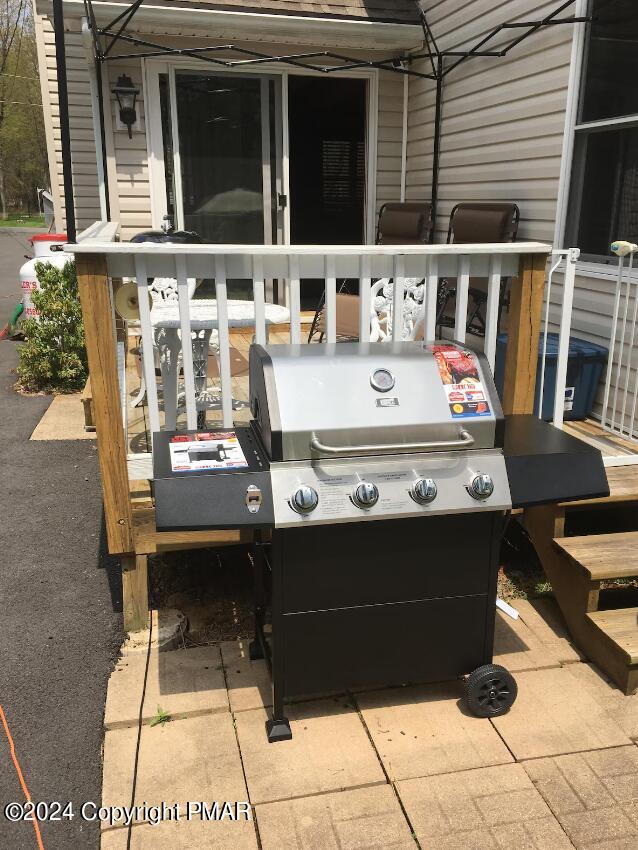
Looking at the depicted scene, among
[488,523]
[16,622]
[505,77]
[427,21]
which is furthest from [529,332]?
[427,21]

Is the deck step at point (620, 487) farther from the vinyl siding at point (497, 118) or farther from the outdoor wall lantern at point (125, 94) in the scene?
the outdoor wall lantern at point (125, 94)

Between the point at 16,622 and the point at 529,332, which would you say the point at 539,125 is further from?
the point at 16,622

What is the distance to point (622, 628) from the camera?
7.90 ft

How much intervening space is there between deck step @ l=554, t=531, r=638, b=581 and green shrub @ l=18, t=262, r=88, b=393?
444 centimetres

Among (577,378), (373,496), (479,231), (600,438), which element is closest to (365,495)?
(373,496)

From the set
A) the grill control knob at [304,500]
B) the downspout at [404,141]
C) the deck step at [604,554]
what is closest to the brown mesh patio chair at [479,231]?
the downspout at [404,141]

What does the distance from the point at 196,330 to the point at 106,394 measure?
125cm

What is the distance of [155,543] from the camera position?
2578mm

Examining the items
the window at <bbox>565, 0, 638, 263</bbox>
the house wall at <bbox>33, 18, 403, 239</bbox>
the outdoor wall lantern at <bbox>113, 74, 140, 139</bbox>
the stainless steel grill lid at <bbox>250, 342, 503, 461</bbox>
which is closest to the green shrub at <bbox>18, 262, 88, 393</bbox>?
the house wall at <bbox>33, 18, 403, 239</bbox>

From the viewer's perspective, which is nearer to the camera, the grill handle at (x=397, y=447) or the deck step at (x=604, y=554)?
the grill handle at (x=397, y=447)

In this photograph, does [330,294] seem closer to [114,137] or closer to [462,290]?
[462,290]

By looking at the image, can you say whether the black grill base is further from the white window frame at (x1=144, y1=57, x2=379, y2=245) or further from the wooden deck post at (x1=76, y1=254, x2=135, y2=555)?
the white window frame at (x1=144, y1=57, x2=379, y2=245)

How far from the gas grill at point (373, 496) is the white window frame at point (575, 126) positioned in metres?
2.12

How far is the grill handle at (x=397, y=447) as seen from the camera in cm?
181
